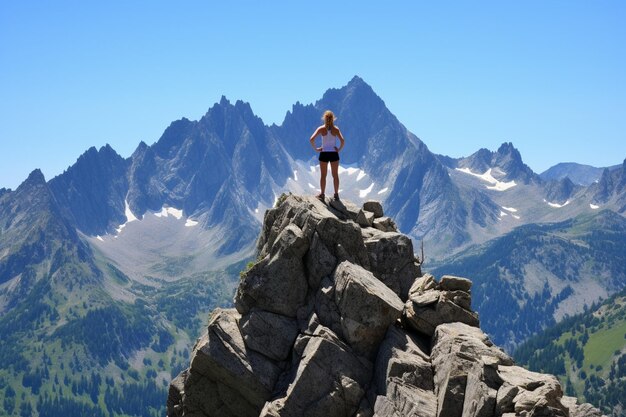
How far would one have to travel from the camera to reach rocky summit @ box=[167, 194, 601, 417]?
2905 cm

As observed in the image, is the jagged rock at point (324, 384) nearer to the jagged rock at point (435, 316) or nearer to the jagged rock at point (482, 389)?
the jagged rock at point (435, 316)

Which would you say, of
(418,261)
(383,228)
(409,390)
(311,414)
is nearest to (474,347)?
(409,390)

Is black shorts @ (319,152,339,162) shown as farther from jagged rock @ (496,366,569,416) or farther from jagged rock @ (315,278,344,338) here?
jagged rock @ (496,366,569,416)

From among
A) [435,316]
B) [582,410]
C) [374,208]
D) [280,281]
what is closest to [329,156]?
[374,208]

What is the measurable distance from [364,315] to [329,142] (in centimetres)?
1081

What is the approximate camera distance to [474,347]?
29203 mm

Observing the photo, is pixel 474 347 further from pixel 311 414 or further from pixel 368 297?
pixel 311 414

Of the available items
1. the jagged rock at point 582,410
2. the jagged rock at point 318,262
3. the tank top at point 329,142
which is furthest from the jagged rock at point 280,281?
the jagged rock at point 582,410

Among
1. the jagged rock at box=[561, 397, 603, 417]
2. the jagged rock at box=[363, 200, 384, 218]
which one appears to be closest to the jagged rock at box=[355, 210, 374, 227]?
the jagged rock at box=[363, 200, 384, 218]

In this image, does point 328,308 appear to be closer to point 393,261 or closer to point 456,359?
point 393,261

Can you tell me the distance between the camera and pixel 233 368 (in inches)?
1292

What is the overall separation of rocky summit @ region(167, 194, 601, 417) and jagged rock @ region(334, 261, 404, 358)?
43mm

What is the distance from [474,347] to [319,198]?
13.1 meters

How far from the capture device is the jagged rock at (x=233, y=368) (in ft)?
107
